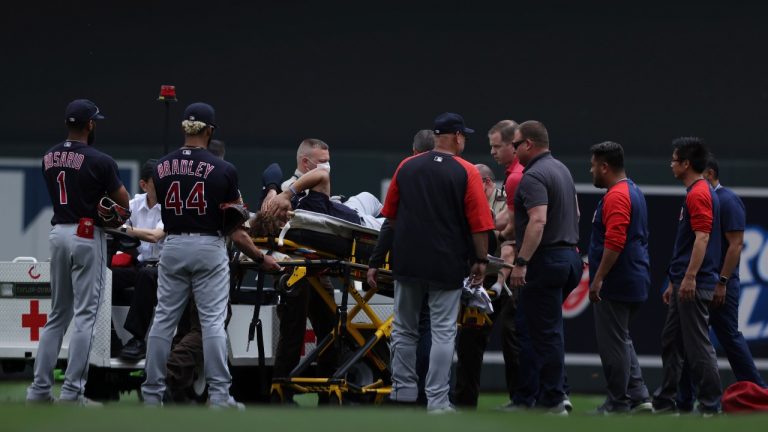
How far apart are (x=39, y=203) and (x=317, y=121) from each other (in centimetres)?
268

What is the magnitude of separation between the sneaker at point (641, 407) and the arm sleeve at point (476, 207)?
2.00 metres

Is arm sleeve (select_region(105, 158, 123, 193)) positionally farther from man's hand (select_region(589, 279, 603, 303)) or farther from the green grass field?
man's hand (select_region(589, 279, 603, 303))

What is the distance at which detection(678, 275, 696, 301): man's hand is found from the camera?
389 inches

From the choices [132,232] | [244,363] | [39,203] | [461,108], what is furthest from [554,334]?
[39,203]

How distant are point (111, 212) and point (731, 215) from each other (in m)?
4.35

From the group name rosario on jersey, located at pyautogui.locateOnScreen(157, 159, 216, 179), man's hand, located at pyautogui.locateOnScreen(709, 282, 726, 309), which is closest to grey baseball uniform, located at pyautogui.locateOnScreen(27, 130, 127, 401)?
name rosario on jersey, located at pyautogui.locateOnScreen(157, 159, 216, 179)

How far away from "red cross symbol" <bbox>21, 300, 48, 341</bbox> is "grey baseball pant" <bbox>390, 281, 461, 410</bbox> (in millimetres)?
2598

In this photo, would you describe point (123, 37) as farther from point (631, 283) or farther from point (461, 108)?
point (631, 283)

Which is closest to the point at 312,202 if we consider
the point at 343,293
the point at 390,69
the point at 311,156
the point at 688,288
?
the point at 311,156

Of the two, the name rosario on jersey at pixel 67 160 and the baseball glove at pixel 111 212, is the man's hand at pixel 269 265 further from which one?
the name rosario on jersey at pixel 67 160

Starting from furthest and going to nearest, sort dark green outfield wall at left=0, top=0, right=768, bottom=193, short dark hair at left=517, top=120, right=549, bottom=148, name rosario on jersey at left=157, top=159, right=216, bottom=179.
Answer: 1. dark green outfield wall at left=0, top=0, right=768, bottom=193
2. short dark hair at left=517, top=120, right=549, bottom=148
3. name rosario on jersey at left=157, top=159, right=216, bottom=179

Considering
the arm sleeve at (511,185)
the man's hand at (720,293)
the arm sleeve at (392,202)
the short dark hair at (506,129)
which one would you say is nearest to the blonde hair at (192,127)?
the arm sleeve at (392,202)

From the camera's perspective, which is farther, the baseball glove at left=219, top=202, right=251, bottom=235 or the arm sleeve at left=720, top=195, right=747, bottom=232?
the arm sleeve at left=720, top=195, right=747, bottom=232

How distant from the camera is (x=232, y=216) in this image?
884cm
